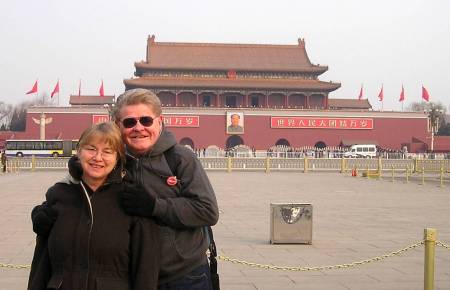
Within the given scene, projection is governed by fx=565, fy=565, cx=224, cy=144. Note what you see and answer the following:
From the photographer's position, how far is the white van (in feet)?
131

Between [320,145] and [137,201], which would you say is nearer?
[137,201]

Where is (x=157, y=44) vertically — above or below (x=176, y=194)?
above

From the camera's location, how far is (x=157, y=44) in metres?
47.0

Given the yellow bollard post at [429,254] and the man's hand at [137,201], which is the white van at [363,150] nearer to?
the yellow bollard post at [429,254]

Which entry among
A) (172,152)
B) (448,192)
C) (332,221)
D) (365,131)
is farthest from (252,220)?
(365,131)

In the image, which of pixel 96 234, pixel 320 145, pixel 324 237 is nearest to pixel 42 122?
pixel 320 145

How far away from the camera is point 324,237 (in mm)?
7695

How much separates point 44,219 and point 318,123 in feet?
137

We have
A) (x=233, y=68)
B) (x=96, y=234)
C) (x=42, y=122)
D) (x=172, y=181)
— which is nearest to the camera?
(x=96, y=234)

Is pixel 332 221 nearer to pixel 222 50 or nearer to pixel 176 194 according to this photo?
pixel 176 194

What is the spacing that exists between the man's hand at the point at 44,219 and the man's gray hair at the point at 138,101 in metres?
0.50

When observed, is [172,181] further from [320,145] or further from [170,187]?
[320,145]

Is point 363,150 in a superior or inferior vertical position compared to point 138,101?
inferior

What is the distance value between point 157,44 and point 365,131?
722 inches
